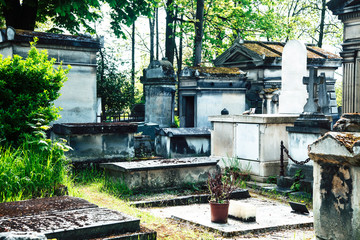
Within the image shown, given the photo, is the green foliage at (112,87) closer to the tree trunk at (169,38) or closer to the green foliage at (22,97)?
the tree trunk at (169,38)

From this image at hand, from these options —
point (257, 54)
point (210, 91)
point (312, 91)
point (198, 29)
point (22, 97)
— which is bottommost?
point (22, 97)

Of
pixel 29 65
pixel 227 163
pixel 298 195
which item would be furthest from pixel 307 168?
pixel 29 65

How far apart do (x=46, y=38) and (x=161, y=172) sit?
15.5ft

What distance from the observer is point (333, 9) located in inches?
575

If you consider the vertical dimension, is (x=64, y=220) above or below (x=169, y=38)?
below

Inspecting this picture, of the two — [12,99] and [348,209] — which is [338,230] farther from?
[12,99]

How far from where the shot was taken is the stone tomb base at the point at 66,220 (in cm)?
395

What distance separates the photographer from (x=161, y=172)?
26.1 ft

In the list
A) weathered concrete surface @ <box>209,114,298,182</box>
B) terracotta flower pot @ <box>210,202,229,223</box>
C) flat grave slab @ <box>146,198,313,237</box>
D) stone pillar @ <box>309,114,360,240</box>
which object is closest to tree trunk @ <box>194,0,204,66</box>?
weathered concrete surface @ <box>209,114,298,182</box>

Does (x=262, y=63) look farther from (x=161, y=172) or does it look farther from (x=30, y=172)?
(x=30, y=172)

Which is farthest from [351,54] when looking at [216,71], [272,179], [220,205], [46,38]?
[220,205]

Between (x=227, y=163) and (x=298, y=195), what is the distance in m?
2.42

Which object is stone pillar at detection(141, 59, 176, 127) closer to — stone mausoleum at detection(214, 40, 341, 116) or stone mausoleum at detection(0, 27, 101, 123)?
stone mausoleum at detection(214, 40, 341, 116)

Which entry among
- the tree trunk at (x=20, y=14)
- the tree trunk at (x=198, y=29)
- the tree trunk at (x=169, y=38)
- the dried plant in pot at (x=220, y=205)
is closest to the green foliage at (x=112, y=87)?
the tree trunk at (x=169, y=38)
